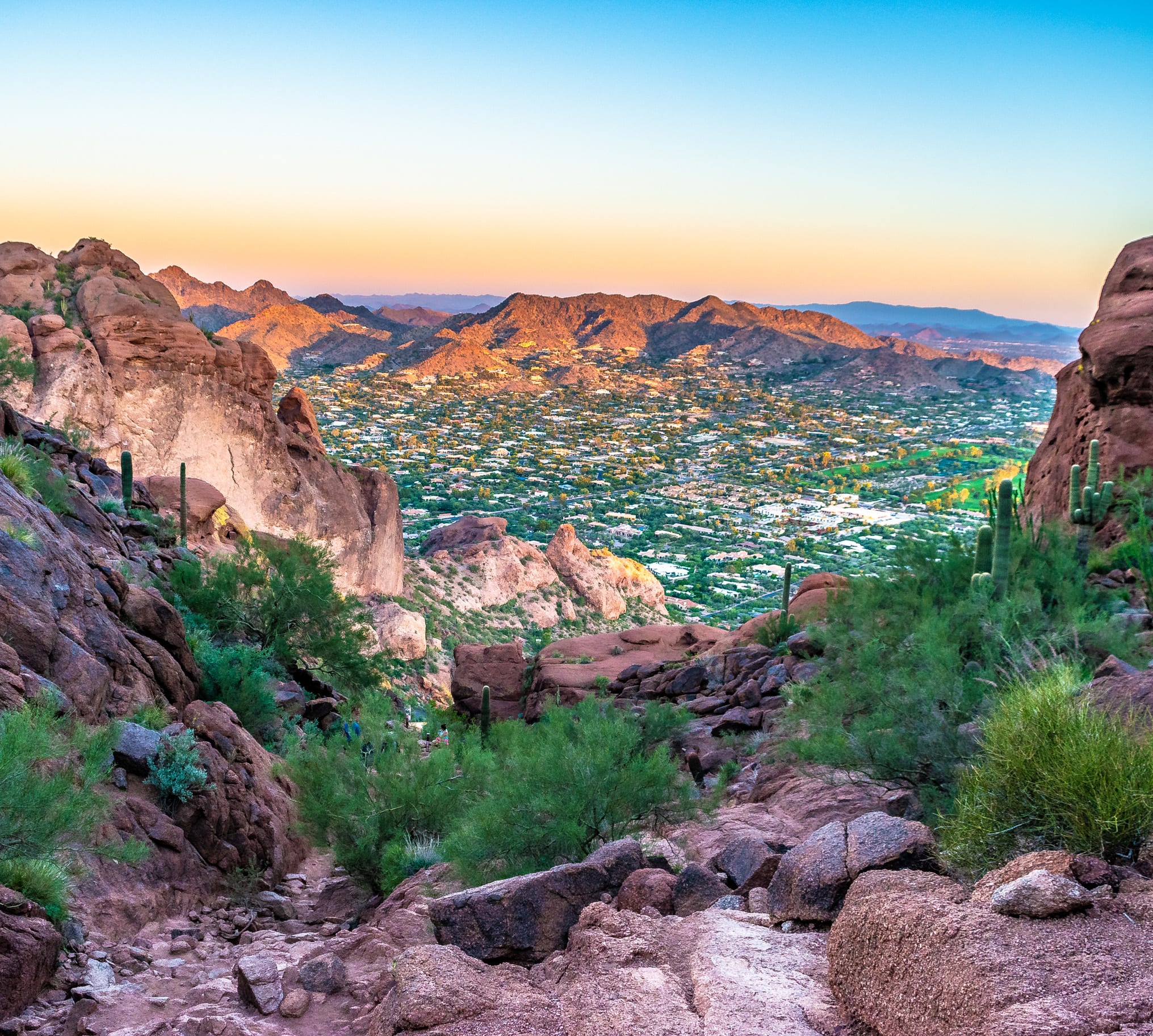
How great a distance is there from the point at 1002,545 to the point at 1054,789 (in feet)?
32.2

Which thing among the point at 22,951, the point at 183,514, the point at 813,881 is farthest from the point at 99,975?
the point at 183,514

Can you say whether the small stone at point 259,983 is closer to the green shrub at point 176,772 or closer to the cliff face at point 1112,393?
the green shrub at point 176,772

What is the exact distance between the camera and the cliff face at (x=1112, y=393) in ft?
57.9

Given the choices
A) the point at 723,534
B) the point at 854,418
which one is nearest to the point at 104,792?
the point at 723,534

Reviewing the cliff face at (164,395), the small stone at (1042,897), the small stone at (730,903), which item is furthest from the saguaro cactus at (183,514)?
the small stone at (1042,897)

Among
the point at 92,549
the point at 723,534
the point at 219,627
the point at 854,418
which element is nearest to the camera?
the point at 92,549

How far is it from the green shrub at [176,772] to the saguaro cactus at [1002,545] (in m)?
10.9

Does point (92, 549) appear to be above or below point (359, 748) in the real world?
above

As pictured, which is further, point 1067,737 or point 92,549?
point 92,549

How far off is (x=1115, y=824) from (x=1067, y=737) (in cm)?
A: 50

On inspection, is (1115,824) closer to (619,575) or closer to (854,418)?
(619,575)

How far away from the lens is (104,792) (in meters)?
8.62

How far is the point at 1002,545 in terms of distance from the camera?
13820mm

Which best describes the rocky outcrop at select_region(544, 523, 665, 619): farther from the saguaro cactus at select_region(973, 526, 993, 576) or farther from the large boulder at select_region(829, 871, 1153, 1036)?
the large boulder at select_region(829, 871, 1153, 1036)
